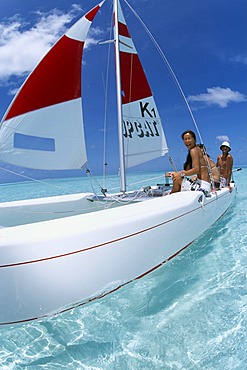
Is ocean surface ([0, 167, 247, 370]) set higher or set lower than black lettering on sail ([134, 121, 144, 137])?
lower

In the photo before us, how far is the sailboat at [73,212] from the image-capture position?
1782mm

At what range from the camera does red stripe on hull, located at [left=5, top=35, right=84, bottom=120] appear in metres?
3.18

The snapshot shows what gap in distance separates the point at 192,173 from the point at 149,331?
249 cm

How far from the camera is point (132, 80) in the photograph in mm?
5500

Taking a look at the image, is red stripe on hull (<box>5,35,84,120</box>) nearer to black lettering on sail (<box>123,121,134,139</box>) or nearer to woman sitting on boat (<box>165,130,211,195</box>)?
black lettering on sail (<box>123,121,134,139</box>)

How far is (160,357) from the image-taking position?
1715 millimetres

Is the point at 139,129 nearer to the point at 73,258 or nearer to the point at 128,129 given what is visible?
the point at 128,129

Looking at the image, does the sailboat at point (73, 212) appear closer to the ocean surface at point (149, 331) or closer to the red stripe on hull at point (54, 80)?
the red stripe on hull at point (54, 80)

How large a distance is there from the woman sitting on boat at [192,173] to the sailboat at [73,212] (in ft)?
1.00

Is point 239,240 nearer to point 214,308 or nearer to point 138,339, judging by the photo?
point 214,308

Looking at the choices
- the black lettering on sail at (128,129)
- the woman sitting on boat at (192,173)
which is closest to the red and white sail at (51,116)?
the woman sitting on boat at (192,173)

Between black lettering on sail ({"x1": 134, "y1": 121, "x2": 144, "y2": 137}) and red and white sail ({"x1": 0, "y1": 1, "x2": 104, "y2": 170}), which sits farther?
black lettering on sail ({"x1": 134, "y1": 121, "x2": 144, "y2": 137})

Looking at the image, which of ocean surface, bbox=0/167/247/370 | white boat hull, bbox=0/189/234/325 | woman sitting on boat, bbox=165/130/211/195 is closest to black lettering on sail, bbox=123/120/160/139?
woman sitting on boat, bbox=165/130/211/195

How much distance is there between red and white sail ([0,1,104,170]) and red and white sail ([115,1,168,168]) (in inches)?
59.6
